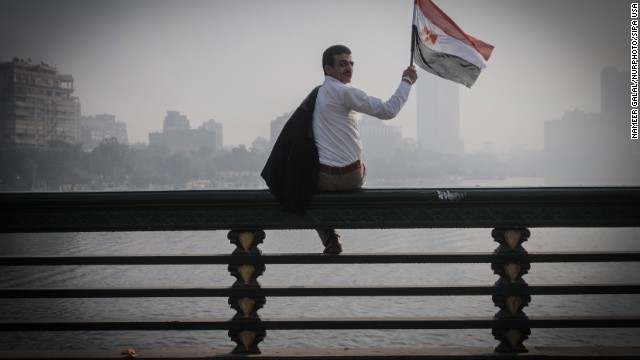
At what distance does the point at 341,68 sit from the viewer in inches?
172

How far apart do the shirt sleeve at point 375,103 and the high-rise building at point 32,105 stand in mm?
168466

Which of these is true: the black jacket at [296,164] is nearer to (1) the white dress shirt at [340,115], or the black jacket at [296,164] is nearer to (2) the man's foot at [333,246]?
(1) the white dress shirt at [340,115]

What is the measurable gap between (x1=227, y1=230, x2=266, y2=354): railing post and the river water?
4.39 metres

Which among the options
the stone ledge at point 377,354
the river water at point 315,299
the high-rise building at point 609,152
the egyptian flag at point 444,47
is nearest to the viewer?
the stone ledge at point 377,354

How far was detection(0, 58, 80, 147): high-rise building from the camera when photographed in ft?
537

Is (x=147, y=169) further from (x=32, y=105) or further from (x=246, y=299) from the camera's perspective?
(x=246, y=299)

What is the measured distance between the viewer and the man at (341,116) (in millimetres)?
4152

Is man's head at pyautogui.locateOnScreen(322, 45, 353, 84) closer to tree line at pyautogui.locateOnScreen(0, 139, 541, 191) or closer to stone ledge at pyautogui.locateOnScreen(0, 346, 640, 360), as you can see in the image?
stone ledge at pyautogui.locateOnScreen(0, 346, 640, 360)

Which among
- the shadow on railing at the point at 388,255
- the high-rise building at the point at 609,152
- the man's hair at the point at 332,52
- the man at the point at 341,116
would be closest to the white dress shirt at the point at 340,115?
the man at the point at 341,116

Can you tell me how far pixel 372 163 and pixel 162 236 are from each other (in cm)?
13201

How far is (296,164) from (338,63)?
75 cm

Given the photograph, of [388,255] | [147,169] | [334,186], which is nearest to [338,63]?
[334,186]

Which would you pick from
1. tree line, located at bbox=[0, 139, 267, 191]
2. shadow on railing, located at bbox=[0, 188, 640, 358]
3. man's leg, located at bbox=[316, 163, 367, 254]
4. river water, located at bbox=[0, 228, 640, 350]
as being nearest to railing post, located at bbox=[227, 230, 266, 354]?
shadow on railing, located at bbox=[0, 188, 640, 358]

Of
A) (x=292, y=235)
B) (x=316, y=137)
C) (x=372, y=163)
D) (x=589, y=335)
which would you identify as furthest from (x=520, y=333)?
(x=372, y=163)
